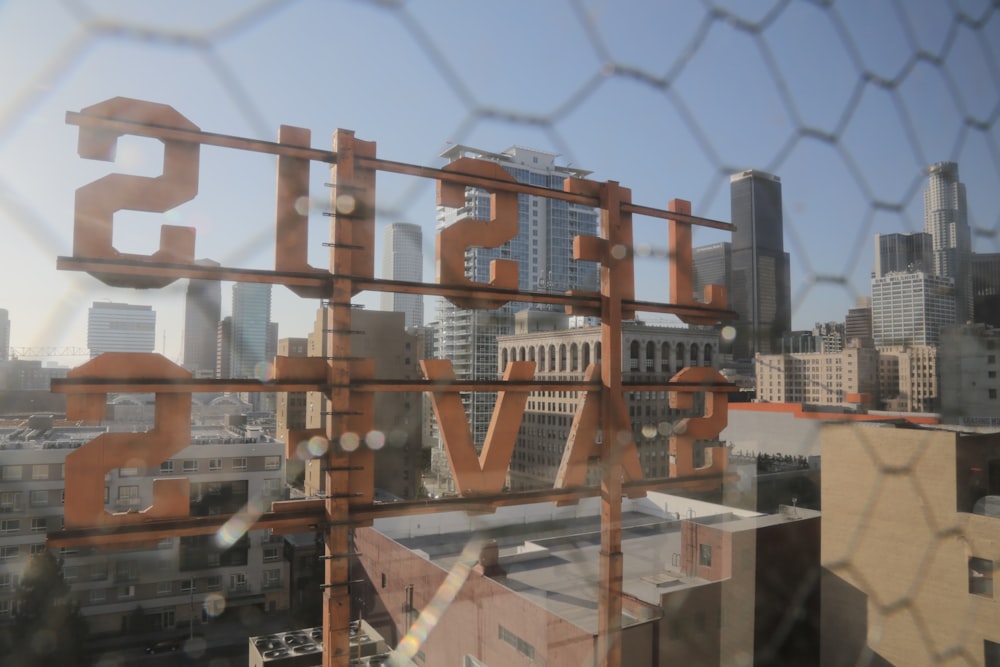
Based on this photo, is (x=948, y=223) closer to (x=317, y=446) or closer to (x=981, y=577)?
(x=981, y=577)

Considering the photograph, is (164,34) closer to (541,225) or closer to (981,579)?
(541,225)

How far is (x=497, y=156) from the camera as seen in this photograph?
101 cm

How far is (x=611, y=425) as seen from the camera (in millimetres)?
973

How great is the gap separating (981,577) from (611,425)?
152cm

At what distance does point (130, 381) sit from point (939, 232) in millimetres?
2034

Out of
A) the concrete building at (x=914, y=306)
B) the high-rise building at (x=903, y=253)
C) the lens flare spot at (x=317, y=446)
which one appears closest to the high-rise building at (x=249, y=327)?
the lens flare spot at (x=317, y=446)

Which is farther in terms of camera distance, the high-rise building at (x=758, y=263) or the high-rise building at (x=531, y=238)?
the high-rise building at (x=758, y=263)

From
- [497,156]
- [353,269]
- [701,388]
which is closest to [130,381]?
[353,269]

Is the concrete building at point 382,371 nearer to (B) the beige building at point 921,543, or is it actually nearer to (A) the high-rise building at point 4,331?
(A) the high-rise building at point 4,331

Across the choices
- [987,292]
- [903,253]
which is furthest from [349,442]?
[987,292]

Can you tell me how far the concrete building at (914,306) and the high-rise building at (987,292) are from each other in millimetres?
122

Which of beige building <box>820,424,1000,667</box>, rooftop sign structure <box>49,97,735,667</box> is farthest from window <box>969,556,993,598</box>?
rooftop sign structure <box>49,97,735,667</box>

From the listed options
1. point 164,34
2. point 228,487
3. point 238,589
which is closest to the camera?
point 164,34

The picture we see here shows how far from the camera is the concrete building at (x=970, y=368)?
1.76 meters
